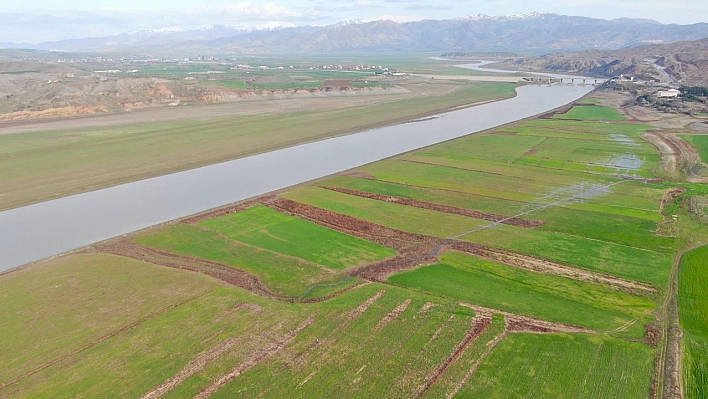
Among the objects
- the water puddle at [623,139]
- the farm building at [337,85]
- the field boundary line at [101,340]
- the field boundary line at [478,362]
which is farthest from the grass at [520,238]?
the farm building at [337,85]

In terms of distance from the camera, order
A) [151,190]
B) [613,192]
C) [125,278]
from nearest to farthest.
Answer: [125,278], [613,192], [151,190]

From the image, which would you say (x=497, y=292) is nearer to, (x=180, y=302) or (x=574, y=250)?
(x=574, y=250)

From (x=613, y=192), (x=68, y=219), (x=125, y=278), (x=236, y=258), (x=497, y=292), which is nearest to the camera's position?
(x=497, y=292)

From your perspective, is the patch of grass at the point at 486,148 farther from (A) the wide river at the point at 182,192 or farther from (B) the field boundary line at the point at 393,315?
(B) the field boundary line at the point at 393,315

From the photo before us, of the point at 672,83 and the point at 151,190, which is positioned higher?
the point at 672,83

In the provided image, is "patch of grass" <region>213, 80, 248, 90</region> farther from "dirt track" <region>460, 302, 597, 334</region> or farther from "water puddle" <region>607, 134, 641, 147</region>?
"dirt track" <region>460, 302, 597, 334</region>

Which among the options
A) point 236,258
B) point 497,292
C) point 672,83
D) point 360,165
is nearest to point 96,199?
point 236,258

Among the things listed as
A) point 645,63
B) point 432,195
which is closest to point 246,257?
point 432,195
